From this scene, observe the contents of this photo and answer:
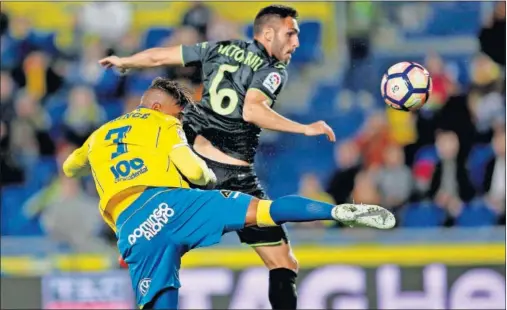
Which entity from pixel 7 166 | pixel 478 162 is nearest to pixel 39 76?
pixel 7 166

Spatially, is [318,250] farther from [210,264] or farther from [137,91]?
[137,91]

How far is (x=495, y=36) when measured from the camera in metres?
12.8

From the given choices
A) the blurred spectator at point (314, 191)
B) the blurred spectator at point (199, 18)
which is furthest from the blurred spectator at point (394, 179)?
the blurred spectator at point (199, 18)

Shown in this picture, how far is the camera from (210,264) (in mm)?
11289

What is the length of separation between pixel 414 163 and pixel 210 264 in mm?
2430

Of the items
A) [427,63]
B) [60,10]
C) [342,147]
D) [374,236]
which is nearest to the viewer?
[374,236]

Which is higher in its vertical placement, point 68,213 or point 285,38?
point 285,38

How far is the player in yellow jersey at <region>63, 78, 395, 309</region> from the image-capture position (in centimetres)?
690

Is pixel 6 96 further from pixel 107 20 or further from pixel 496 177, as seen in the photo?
pixel 496 177

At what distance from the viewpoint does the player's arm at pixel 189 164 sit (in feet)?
21.9

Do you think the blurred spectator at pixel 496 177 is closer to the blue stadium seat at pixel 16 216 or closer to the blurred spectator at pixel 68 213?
the blurred spectator at pixel 68 213

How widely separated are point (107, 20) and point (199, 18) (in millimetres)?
1153

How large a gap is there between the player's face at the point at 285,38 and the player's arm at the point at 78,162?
1579mm

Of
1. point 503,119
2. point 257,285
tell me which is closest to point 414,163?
point 503,119
